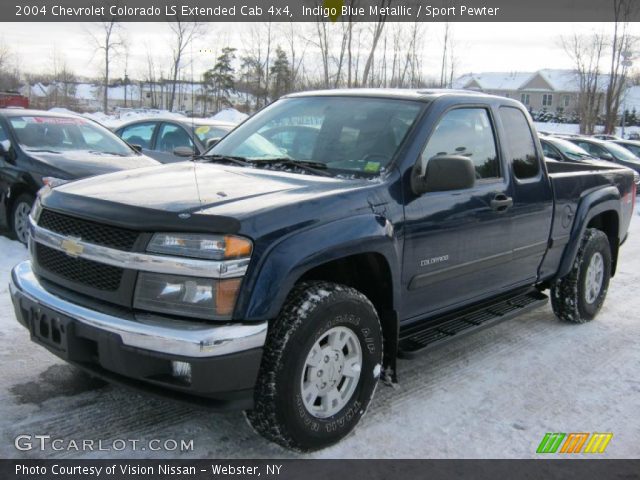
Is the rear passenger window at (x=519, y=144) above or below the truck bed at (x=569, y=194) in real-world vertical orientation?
above

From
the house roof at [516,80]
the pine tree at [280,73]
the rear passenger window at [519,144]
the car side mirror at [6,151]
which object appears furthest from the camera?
the house roof at [516,80]

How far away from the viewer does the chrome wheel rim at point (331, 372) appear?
10.3ft

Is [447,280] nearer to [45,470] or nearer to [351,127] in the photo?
[351,127]

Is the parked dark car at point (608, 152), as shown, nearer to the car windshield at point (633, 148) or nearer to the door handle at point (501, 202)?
the car windshield at point (633, 148)

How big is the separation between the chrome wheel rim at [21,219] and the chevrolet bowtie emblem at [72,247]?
4.29 metres

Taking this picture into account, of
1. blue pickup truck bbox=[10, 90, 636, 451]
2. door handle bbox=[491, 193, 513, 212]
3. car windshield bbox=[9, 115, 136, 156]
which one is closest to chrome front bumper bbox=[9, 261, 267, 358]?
blue pickup truck bbox=[10, 90, 636, 451]

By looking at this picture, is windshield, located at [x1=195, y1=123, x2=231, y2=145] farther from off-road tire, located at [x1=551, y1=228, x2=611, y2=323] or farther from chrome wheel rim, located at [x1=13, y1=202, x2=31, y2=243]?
off-road tire, located at [x1=551, y1=228, x2=611, y2=323]

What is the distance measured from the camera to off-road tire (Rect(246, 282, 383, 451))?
9.64ft

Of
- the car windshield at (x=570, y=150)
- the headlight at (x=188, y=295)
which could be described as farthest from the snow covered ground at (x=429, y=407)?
the car windshield at (x=570, y=150)

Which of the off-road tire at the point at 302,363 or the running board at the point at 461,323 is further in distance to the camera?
the running board at the point at 461,323

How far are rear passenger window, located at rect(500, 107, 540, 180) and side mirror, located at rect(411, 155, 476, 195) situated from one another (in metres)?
1.13

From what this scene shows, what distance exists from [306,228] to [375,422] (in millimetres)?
1298

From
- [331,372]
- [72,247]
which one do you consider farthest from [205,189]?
[331,372]

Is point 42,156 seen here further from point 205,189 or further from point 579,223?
point 579,223
